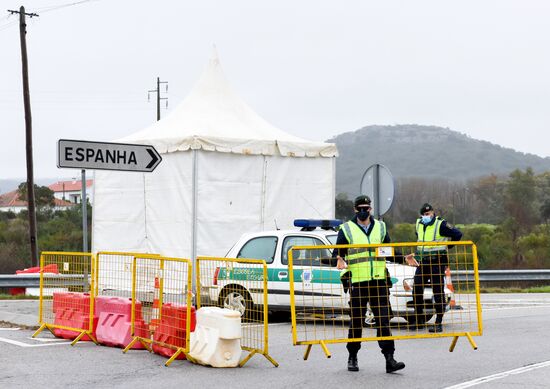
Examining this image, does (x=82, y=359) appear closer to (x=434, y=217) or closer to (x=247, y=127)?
(x=434, y=217)

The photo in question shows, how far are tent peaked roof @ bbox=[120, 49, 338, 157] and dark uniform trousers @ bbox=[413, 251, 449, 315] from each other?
23.2 feet

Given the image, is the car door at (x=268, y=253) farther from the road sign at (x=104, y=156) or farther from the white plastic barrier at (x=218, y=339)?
the white plastic barrier at (x=218, y=339)

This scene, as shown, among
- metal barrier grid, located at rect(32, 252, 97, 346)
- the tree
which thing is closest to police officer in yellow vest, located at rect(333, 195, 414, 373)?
metal barrier grid, located at rect(32, 252, 97, 346)

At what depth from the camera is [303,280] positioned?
1233cm

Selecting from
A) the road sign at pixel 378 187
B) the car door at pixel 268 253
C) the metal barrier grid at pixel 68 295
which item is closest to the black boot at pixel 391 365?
the metal barrier grid at pixel 68 295

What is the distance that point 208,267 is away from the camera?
10180 millimetres

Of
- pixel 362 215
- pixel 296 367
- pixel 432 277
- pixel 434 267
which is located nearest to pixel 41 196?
pixel 432 277

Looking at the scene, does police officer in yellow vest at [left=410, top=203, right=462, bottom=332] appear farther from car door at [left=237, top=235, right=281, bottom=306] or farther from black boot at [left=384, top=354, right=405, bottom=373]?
car door at [left=237, top=235, right=281, bottom=306]

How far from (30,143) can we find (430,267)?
2284 centimetres

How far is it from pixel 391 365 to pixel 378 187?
7.68 m

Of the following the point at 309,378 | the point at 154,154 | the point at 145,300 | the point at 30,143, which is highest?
the point at 30,143

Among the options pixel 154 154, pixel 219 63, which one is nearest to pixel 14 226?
pixel 219 63

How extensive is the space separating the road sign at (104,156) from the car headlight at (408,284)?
4354mm

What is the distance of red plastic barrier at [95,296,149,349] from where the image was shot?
1070 cm
